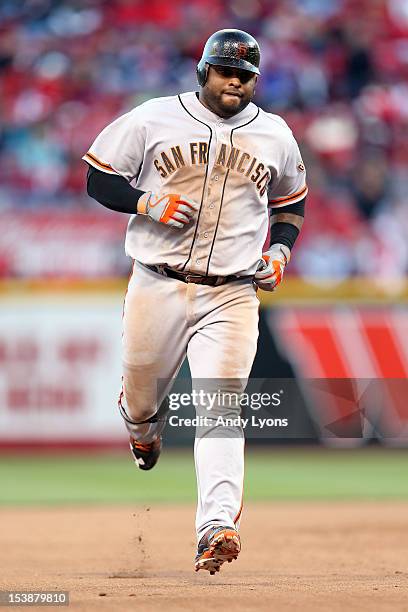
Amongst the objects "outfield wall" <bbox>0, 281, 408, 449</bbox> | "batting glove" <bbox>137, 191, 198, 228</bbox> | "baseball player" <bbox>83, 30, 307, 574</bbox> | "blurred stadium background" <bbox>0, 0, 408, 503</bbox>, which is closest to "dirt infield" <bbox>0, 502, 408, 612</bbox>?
"baseball player" <bbox>83, 30, 307, 574</bbox>

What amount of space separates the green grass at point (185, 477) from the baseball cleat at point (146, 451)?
7.64 ft

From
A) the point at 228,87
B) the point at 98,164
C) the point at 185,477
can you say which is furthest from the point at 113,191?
the point at 185,477

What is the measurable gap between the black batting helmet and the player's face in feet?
0.09

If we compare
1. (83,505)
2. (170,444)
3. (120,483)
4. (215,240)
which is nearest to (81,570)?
(215,240)

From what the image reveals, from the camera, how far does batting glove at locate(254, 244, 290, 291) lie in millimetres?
A: 4766

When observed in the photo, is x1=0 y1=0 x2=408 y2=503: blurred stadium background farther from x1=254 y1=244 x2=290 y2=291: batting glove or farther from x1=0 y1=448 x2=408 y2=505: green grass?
x1=254 y1=244 x2=290 y2=291: batting glove

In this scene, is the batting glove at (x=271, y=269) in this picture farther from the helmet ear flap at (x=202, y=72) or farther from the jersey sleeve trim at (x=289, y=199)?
the helmet ear flap at (x=202, y=72)

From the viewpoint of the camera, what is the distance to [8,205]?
12539 millimetres

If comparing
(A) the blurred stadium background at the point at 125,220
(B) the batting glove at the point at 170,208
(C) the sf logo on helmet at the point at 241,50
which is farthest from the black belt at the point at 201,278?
(A) the blurred stadium background at the point at 125,220

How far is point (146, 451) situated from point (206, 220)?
60.2 inches

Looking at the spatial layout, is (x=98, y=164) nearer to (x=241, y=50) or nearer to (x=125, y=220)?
(x=241, y=50)

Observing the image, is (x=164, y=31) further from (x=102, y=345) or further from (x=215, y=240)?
(x=215, y=240)

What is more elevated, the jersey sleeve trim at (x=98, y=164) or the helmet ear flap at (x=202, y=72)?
the helmet ear flap at (x=202, y=72)

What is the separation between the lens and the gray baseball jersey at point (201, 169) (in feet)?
15.2
